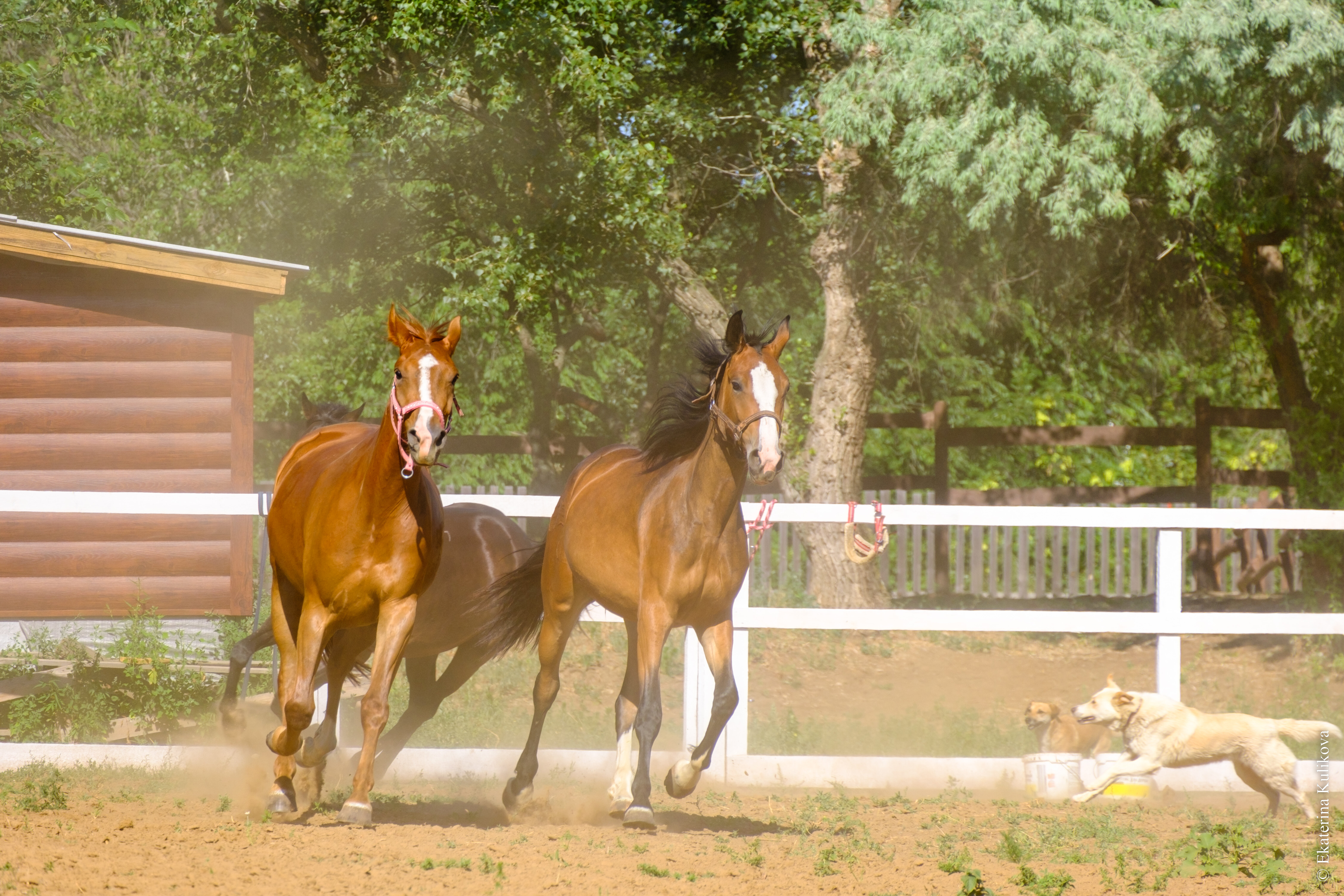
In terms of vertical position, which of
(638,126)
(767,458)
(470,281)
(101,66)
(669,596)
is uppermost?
(101,66)

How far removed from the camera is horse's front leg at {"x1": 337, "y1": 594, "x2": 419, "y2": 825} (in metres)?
5.24

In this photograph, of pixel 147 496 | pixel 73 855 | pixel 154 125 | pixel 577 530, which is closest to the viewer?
pixel 73 855

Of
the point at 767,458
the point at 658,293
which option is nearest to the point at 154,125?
the point at 658,293

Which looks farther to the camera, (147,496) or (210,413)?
(210,413)

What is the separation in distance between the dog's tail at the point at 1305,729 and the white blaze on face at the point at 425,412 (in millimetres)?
Result: 4388

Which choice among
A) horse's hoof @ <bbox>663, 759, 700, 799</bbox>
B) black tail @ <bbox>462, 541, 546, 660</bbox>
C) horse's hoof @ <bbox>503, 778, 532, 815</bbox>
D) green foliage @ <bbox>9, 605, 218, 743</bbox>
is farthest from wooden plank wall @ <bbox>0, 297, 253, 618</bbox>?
horse's hoof @ <bbox>663, 759, 700, 799</bbox>

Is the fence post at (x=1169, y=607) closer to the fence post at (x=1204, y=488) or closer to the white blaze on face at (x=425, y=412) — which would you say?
the white blaze on face at (x=425, y=412)

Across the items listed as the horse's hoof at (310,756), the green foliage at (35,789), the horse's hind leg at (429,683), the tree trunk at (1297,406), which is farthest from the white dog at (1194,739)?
the tree trunk at (1297,406)

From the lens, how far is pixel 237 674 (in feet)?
21.3

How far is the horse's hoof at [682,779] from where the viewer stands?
17.8 feet

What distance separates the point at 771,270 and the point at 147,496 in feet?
37.0

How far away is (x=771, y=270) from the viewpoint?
17062mm

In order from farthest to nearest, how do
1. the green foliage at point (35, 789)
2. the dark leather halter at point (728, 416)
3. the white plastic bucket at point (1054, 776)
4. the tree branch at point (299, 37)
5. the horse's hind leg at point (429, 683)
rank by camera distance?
the tree branch at point (299, 37) → the white plastic bucket at point (1054, 776) → the horse's hind leg at point (429, 683) → the green foliage at point (35, 789) → the dark leather halter at point (728, 416)

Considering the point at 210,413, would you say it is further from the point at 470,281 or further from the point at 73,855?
the point at 73,855
